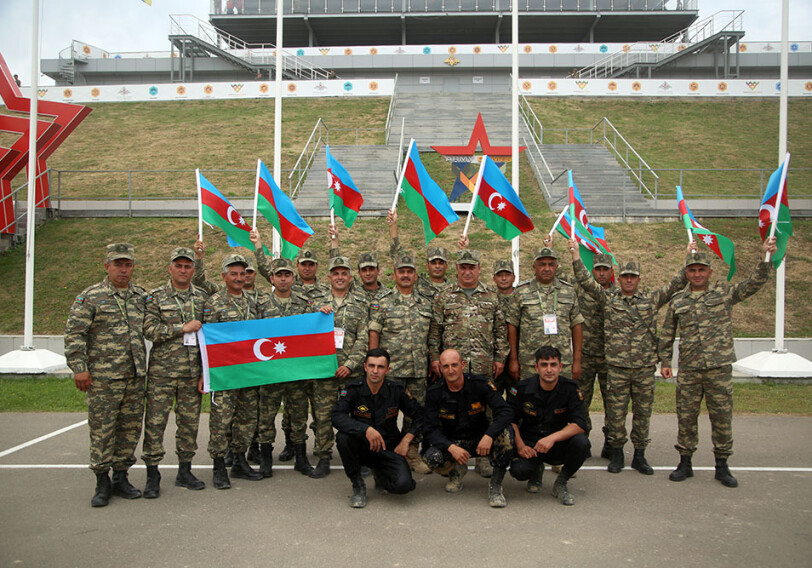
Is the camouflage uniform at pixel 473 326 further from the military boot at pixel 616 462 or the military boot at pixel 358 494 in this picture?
the military boot at pixel 358 494

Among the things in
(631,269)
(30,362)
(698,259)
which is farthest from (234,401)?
(30,362)

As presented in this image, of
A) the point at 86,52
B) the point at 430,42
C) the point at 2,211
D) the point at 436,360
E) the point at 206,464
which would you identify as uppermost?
the point at 430,42

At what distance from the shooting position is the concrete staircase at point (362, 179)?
1775 cm

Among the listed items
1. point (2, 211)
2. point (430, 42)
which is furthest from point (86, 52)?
point (2, 211)

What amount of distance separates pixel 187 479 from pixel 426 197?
4.45 meters

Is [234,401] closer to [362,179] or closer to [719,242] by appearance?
[719,242]

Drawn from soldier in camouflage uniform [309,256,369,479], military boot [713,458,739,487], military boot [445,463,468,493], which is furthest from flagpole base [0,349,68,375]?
military boot [713,458,739,487]

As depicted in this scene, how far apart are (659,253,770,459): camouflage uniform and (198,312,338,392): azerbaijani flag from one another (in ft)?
11.5

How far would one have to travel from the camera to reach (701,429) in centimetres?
813

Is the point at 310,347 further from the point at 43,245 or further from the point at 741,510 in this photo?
the point at 43,245

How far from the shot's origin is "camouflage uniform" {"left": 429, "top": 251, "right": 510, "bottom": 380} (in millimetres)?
6609

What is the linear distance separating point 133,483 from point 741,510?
5.44 metres

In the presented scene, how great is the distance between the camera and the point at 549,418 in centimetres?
576

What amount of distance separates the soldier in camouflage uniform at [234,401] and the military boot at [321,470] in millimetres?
527
